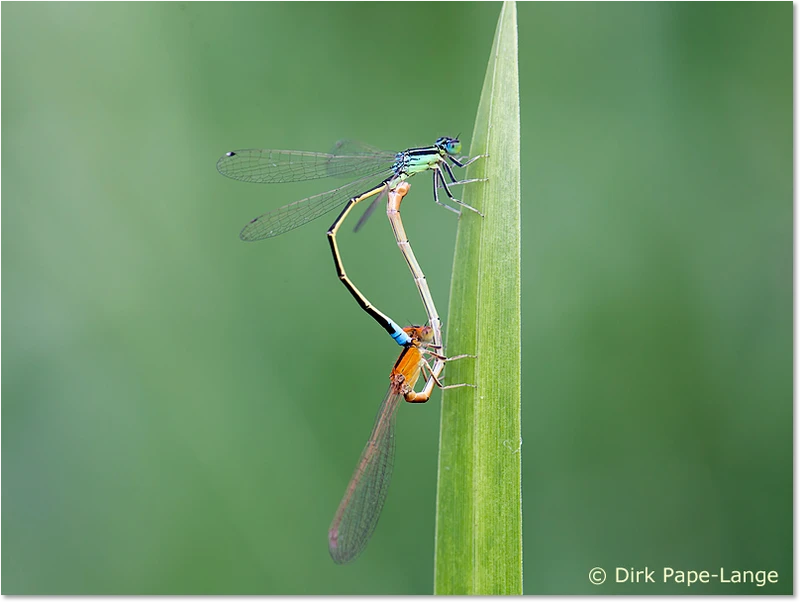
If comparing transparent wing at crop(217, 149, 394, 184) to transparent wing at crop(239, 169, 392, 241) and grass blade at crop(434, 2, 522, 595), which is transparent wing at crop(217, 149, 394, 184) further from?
grass blade at crop(434, 2, 522, 595)

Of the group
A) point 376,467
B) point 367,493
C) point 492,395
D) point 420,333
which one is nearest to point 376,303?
point 420,333

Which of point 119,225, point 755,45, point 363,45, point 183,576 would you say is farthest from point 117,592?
point 755,45

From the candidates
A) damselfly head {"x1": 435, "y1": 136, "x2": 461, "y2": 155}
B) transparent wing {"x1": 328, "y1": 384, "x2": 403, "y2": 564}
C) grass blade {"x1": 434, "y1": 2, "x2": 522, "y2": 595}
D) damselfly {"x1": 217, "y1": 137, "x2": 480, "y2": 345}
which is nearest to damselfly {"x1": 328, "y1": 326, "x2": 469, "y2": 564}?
transparent wing {"x1": 328, "y1": 384, "x2": 403, "y2": 564}

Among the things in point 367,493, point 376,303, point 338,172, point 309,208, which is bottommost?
point 367,493

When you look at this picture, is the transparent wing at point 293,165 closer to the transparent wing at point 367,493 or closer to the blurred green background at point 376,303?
the blurred green background at point 376,303

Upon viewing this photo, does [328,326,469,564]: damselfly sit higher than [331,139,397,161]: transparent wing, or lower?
lower

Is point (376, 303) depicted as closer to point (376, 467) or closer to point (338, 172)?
point (338, 172)
